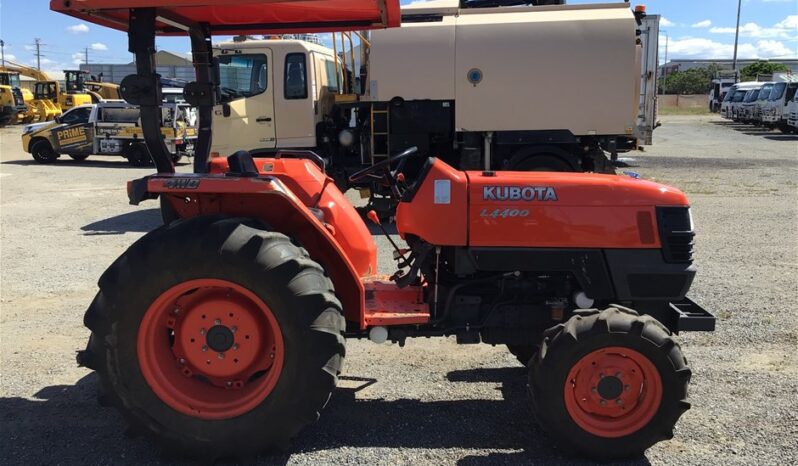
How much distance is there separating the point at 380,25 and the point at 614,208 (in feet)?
5.64

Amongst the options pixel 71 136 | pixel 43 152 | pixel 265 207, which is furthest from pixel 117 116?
pixel 265 207

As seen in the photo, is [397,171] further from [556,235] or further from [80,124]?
[80,124]

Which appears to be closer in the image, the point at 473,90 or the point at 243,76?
the point at 473,90

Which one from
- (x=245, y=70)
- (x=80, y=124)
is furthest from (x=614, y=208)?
(x=80, y=124)

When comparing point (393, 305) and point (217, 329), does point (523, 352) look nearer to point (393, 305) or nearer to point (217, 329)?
point (393, 305)

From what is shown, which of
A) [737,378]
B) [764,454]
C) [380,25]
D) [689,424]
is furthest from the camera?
[737,378]

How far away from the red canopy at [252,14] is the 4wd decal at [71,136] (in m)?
16.2

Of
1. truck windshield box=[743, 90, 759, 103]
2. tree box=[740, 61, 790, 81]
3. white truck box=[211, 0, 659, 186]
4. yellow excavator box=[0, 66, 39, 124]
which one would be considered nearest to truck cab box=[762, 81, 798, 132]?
truck windshield box=[743, 90, 759, 103]

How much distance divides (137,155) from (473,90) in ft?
41.1

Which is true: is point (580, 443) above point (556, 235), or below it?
below

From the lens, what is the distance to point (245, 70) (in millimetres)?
9430

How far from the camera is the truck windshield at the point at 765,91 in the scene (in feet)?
93.0

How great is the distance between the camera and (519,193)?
10.4 feet

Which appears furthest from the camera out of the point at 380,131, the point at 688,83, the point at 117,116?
the point at 688,83
